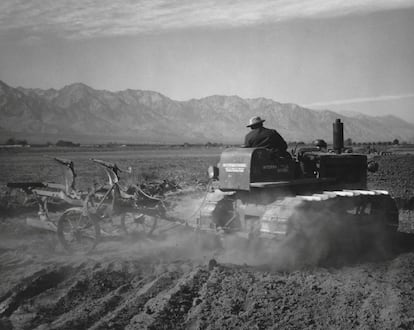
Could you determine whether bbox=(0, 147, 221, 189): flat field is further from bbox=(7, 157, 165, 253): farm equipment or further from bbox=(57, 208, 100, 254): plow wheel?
bbox=(57, 208, 100, 254): plow wheel

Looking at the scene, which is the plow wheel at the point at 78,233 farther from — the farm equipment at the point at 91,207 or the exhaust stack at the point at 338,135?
the exhaust stack at the point at 338,135

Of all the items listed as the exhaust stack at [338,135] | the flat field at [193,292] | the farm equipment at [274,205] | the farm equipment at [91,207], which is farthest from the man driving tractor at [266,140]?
the farm equipment at [91,207]

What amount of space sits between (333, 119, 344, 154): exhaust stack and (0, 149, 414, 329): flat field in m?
2.69

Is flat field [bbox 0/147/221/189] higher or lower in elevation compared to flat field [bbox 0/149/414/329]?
higher

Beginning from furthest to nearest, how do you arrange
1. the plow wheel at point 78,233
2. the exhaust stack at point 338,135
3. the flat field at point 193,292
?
the exhaust stack at point 338,135 → the plow wheel at point 78,233 → the flat field at point 193,292

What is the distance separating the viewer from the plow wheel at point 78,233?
898cm

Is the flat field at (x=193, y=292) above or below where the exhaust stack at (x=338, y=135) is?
below

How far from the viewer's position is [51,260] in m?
8.59

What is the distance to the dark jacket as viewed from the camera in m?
8.64

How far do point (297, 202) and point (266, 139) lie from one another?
1.42 meters

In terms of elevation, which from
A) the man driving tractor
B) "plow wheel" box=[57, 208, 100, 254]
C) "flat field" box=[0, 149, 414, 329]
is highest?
the man driving tractor

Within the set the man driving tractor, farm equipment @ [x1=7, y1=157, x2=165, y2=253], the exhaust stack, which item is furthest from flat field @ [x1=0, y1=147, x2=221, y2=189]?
the exhaust stack

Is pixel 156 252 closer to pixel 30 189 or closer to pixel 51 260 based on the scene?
pixel 51 260

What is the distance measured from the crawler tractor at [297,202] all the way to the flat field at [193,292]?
65cm
